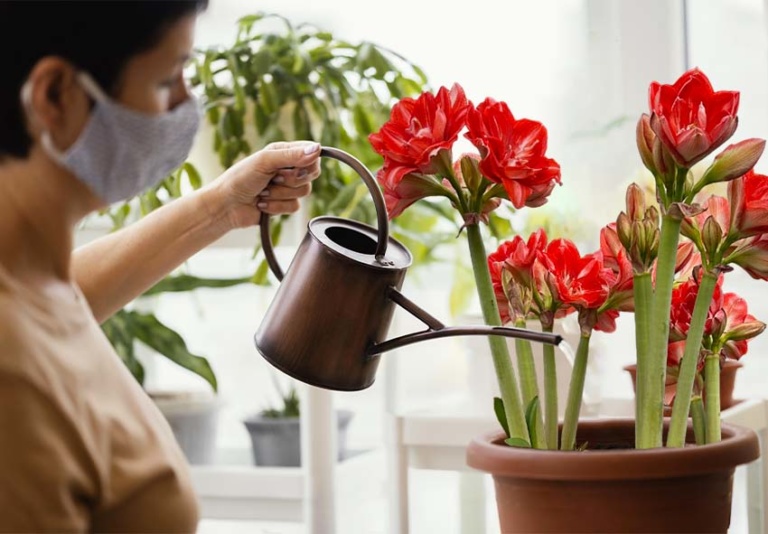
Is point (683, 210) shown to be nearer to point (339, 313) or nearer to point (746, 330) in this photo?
point (746, 330)

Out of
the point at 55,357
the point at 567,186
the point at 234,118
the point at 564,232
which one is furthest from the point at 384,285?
the point at 567,186

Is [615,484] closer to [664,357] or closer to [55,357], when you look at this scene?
[664,357]

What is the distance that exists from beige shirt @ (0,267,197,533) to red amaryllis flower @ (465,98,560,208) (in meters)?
0.32

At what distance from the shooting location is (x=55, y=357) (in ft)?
1.99

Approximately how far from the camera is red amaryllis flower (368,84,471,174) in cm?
82

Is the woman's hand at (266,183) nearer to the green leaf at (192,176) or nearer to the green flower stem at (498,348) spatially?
the green flower stem at (498,348)

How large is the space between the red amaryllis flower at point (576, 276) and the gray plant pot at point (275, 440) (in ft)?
3.34

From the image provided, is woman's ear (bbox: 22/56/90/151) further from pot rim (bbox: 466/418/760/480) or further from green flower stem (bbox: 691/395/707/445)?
green flower stem (bbox: 691/395/707/445)

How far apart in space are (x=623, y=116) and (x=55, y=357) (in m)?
1.37

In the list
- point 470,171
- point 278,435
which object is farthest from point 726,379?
point 278,435

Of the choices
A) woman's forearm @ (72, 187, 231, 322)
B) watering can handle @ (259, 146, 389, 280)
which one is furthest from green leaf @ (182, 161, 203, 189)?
watering can handle @ (259, 146, 389, 280)

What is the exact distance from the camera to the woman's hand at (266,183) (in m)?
0.97

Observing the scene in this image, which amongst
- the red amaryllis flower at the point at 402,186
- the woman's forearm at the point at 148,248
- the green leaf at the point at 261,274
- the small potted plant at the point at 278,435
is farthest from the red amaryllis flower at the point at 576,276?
the small potted plant at the point at 278,435

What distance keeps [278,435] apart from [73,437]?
124 cm
